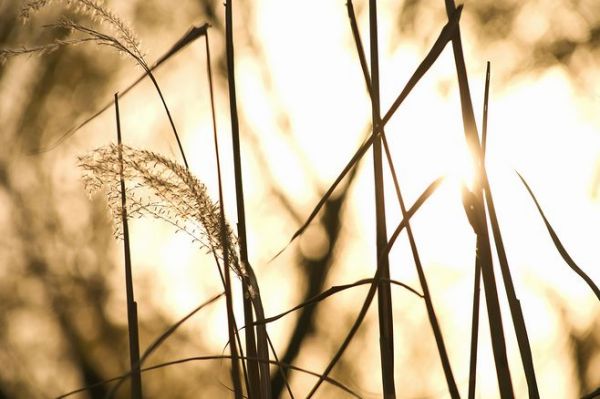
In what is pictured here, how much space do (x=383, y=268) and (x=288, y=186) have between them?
1674mm

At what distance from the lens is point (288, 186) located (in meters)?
2.32

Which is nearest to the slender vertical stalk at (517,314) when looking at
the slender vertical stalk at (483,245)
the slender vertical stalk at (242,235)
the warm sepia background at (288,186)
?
the slender vertical stalk at (483,245)

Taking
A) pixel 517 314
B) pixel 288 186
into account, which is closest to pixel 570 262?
pixel 517 314

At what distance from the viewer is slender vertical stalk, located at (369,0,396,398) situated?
25.5 inches

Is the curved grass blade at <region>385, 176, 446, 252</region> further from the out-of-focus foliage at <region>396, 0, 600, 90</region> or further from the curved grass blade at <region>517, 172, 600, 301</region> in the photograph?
the out-of-focus foliage at <region>396, 0, 600, 90</region>

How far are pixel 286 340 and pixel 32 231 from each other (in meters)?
0.90

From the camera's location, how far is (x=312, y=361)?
7.72 ft

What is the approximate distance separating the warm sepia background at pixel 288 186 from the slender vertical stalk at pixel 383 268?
3.78 ft

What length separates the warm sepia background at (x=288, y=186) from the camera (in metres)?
1.98

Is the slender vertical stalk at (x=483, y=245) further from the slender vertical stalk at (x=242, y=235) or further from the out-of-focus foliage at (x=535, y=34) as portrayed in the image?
the out-of-focus foliage at (x=535, y=34)

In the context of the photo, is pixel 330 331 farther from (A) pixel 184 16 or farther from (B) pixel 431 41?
(A) pixel 184 16

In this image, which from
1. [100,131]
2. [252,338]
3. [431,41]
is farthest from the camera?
[431,41]

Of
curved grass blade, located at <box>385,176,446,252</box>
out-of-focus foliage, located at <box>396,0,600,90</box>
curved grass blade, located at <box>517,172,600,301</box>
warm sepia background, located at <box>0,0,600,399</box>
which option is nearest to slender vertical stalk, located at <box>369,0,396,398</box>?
curved grass blade, located at <box>385,176,446,252</box>

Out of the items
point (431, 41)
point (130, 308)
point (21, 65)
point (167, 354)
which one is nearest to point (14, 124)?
point (21, 65)
